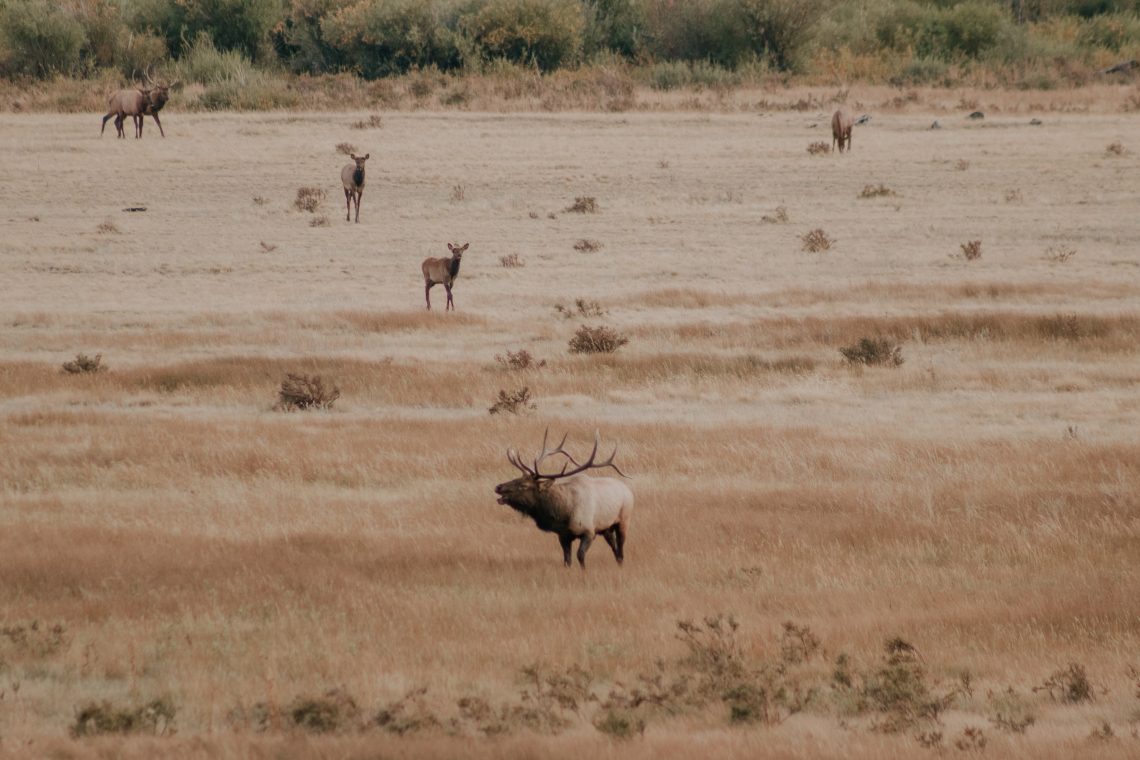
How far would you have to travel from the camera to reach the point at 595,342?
22.5 meters

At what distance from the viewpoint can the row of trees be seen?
228ft

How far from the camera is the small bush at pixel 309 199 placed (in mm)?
36844

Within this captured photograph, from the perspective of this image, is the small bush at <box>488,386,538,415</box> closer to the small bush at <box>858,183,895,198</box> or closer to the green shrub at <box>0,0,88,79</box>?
the small bush at <box>858,183,895,198</box>

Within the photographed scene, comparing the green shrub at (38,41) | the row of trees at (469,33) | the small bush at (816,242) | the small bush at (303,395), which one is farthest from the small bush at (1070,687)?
the green shrub at (38,41)

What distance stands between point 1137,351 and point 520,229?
16048 mm

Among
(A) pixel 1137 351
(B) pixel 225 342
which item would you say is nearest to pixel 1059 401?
(A) pixel 1137 351

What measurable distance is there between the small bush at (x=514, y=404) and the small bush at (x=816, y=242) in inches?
556

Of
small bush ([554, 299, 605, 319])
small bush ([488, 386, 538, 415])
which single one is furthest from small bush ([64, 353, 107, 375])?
small bush ([554, 299, 605, 319])

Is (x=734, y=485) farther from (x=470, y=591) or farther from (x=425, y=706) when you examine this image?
(x=425, y=706)

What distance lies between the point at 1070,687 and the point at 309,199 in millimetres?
30533

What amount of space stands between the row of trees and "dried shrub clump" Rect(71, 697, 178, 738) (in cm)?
6094

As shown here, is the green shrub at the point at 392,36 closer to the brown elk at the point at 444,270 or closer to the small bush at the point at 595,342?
the brown elk at the point at 444,270

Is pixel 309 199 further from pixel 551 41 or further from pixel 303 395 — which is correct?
pixel 551 41

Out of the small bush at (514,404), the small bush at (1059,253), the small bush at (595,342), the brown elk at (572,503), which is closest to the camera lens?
the brown elk at (572,503)
